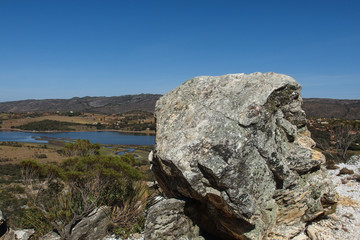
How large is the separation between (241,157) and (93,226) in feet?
16.7

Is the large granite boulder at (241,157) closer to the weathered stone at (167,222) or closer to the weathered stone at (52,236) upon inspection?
the weathered stone at (167,222)

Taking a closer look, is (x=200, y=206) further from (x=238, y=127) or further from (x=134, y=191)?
(x=134, y=191)

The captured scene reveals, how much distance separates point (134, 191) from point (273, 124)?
5.58 metres

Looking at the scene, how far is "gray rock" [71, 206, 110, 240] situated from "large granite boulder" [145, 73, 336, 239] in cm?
220

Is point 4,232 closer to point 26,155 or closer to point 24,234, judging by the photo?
point 24,234

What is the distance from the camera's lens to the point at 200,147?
6.03 metres

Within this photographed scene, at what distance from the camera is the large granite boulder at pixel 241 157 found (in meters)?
5.83

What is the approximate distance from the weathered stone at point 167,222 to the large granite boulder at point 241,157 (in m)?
0.29

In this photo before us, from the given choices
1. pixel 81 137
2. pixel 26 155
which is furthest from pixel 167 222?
pixel 81 137

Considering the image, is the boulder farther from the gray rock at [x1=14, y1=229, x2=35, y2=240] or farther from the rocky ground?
the rocky ground

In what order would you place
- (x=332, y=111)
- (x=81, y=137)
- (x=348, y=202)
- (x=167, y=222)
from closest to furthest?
A: (x=167, y=222)
(x=348, y=202)
(x=81, y=137)
(x=332, y=111)

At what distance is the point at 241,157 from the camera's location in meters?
5.80

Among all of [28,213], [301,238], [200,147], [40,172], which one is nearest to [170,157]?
[200,147]

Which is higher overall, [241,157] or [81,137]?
[241,157]
